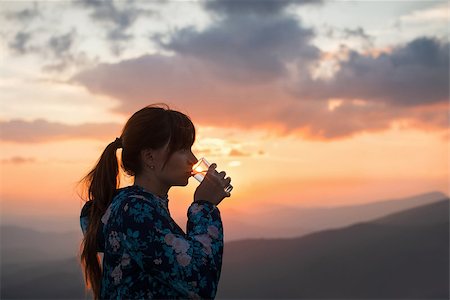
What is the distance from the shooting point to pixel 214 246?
3318 mm

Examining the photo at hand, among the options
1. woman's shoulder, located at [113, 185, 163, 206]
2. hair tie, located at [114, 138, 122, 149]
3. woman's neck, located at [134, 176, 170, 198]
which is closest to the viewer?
woman's shoulder, located at [113, 185, 163, 206]

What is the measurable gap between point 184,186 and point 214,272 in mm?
570

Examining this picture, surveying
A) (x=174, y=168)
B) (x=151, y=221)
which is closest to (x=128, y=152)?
(x=174, y=168)

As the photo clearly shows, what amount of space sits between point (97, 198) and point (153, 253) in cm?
61

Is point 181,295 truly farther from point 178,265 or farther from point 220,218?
point 220,218

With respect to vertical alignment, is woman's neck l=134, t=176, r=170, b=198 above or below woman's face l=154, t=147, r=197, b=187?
below

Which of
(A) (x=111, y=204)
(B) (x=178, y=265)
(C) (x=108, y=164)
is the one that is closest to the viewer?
(B) (x=178, y=265)

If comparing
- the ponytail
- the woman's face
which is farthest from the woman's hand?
the ponytail

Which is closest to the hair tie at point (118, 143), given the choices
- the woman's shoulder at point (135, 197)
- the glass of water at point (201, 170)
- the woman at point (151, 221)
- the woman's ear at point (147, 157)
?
the woman at point (151, 221)

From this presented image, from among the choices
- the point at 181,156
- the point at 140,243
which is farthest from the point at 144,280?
the point at 181,156

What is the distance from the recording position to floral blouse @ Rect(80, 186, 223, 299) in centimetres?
321

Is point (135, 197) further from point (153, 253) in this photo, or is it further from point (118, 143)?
point (118, 143)

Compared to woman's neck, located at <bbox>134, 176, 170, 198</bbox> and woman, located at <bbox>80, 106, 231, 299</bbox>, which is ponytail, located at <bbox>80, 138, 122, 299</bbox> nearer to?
woman, located at <bbox>80, 106, 231, 299</bbox>

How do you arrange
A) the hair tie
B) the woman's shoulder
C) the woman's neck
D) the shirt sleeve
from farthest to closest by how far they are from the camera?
the hair tie, the woman's neck, the woman's shoulder, the shirt sleeve
